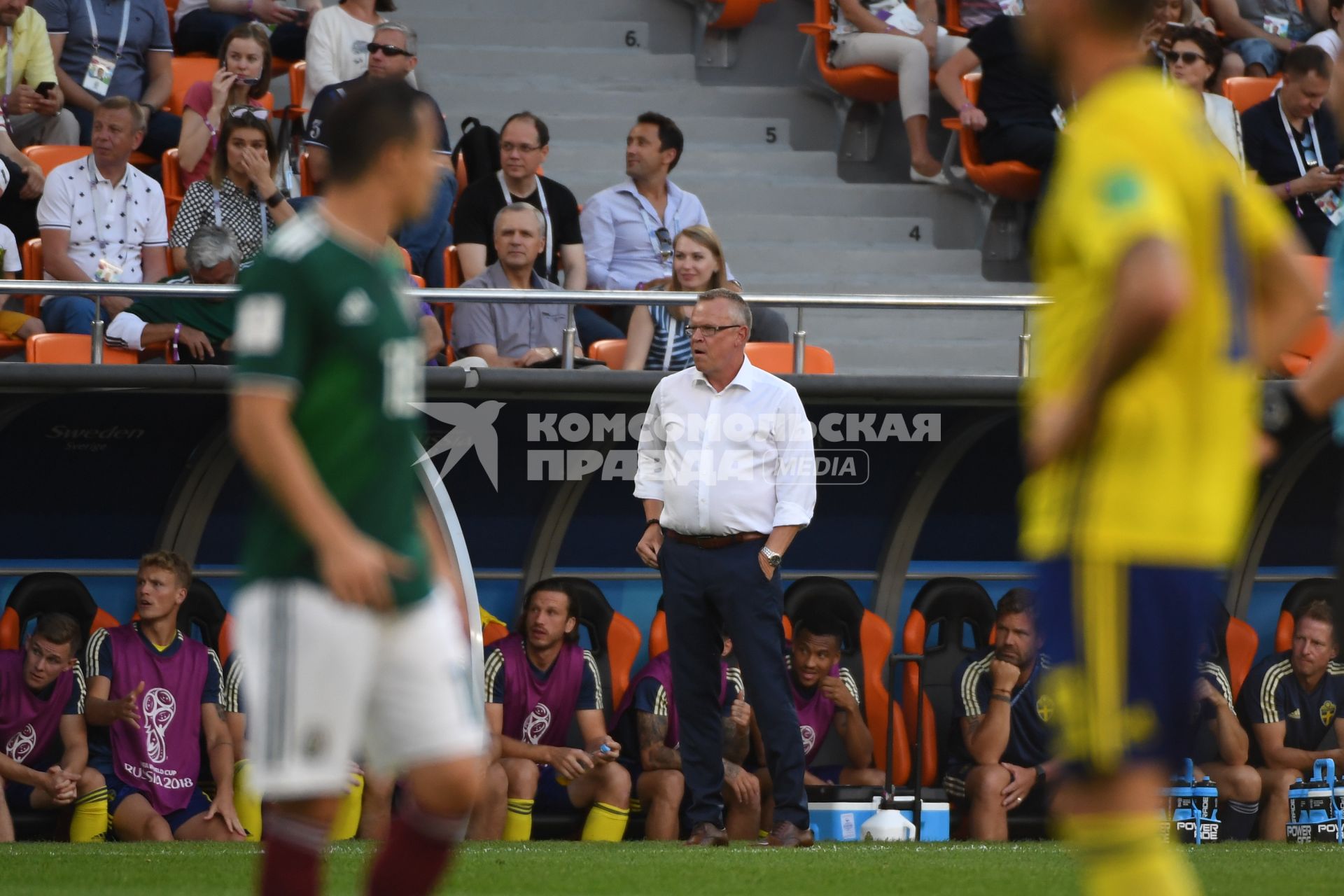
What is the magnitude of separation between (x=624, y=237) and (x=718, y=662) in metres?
3.14

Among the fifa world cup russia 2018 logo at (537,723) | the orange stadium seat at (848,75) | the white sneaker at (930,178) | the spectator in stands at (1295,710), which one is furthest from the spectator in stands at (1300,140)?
the fifa world cup russia 2018 logo at (537,723)

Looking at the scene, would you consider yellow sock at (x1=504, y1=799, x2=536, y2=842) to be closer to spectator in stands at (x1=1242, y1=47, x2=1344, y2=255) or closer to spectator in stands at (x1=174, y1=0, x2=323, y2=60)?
spectator in stands at (x1=174, y1=0, x2=323, y2=60)

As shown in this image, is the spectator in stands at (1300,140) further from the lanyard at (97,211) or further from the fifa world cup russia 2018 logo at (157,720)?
the fifa world cup russia 2018 logo at (157,720)

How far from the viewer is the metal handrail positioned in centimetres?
818

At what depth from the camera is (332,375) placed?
352 cm

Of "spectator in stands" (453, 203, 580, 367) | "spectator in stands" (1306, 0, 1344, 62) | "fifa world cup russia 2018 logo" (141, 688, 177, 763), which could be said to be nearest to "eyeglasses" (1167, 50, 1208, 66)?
"spectator in stands" (1306, 0, 1344, 62)

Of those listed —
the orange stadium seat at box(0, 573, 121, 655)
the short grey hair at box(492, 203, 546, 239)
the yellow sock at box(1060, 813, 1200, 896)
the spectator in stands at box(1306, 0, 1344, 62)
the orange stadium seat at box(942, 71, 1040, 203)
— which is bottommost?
the yellow sock at box(1060, 813, 1200, 896)

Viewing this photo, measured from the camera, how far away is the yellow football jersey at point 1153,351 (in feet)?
9.88

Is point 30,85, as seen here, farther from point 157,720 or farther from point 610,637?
point 610,637

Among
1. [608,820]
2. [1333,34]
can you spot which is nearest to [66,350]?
[608,820]

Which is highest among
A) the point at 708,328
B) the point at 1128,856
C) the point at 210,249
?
the point at 210,249

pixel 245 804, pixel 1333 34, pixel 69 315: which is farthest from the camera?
pixel 1333 34

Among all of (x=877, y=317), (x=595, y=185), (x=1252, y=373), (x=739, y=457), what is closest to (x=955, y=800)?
(x=739, y=457)

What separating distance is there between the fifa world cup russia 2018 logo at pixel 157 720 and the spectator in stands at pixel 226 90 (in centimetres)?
289
